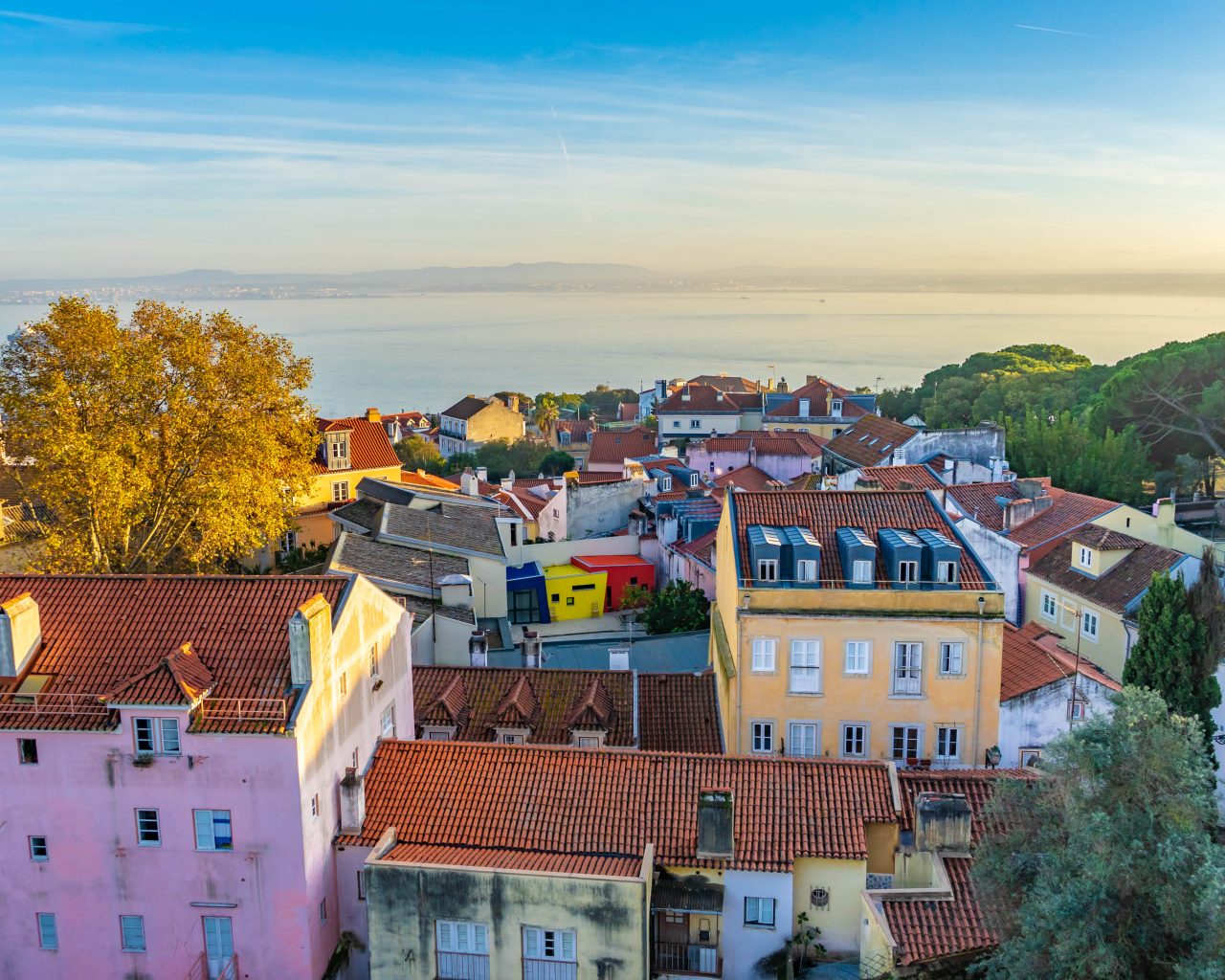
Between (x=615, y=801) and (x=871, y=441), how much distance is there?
4643 cm

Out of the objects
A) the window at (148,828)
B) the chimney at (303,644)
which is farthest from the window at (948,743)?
the window at (148,828)

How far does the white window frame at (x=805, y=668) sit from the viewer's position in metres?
24.8

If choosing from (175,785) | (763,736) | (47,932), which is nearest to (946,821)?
(763,736)

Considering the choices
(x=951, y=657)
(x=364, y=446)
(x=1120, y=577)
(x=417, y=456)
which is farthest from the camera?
(x=417, y=456)

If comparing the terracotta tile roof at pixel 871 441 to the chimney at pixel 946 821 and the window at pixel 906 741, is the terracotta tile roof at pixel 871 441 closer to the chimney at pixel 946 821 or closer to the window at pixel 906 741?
the window at pixel 906 741

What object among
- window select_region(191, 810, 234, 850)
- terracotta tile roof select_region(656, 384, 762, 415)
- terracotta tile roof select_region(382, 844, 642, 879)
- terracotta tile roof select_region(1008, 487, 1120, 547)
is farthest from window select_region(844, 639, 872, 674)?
terracotta tile roof select_region(656, 384, 762, 415)

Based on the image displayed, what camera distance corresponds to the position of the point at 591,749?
20297 millimetres

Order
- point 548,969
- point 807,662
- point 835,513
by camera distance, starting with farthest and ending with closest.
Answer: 1. point 835,513
2. point 807,662
3. point 548,969

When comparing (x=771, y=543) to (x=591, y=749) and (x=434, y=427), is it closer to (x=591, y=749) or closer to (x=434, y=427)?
(x=591, y=749)

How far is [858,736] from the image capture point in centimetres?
2500

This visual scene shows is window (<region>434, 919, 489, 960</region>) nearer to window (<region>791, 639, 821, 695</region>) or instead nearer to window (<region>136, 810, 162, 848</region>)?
window (<region>136, 810, 162, 848</region>)

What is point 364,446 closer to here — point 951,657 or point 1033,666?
point 1033,666

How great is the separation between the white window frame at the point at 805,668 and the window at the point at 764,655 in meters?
→ 0.41

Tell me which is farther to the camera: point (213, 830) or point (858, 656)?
point (858, 656)
